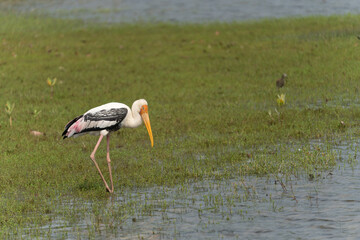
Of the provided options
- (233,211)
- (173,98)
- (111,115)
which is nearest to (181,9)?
(173,98)

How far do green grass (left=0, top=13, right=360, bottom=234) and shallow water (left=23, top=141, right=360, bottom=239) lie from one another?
432 millimetres

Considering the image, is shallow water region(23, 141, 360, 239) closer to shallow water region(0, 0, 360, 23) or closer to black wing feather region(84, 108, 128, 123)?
black wing feather region(84, 108, 128, 123)

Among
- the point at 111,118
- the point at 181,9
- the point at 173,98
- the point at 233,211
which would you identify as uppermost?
the point at 181,9

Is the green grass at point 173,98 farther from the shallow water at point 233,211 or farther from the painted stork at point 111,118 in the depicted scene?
the painted stork at point 111,118

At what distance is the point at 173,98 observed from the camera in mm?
15641

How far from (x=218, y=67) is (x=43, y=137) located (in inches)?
320

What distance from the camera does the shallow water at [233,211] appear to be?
734 centimetres

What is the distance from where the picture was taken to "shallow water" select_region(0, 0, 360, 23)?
2944cm

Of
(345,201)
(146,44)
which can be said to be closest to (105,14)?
(146,44)

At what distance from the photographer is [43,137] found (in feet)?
40.3

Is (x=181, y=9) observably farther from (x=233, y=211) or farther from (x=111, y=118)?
(x=233, y=211)

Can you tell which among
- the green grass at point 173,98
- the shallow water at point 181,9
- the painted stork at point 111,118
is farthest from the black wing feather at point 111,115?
the shallow water at point 181,9

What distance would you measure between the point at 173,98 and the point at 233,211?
7851 mm

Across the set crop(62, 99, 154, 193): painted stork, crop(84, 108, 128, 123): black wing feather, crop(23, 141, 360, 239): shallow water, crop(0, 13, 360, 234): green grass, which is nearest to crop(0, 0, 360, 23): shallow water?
crop(0, 13, 360, 234): green grass
